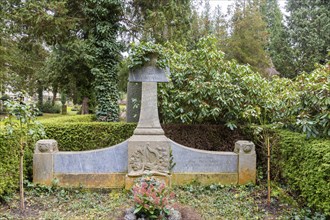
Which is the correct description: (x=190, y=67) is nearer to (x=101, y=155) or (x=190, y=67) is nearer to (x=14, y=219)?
(x=101, y=155)

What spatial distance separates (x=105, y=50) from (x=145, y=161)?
5.66 metres

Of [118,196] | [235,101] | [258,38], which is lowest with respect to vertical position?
[118,196]

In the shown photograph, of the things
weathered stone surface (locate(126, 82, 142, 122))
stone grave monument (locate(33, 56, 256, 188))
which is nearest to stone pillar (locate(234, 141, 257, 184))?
stone grave monument (locate(33, 56, 256, 188))

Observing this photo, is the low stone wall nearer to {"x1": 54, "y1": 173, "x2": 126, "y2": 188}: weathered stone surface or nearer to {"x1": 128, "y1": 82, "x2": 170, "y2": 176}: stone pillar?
{"x1": 54, "y1": 173, "x2": 126, "y2": 188}: weathered stone surface

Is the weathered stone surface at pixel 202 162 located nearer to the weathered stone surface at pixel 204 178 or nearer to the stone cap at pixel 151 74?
the weathered stone surface at pixel 204 178

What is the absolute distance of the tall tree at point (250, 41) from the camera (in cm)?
1438

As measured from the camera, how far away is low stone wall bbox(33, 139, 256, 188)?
4.55 m

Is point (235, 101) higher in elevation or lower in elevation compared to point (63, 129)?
higher

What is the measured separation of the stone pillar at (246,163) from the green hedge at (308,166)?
1.99 ft

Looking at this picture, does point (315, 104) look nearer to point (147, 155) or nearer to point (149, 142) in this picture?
point (149, 142)

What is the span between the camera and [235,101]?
523 cm

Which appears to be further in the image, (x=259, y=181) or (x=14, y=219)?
(x=259, y=181)

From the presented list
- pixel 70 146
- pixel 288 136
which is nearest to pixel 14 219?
pixel 70 146

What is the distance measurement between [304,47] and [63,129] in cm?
1397
